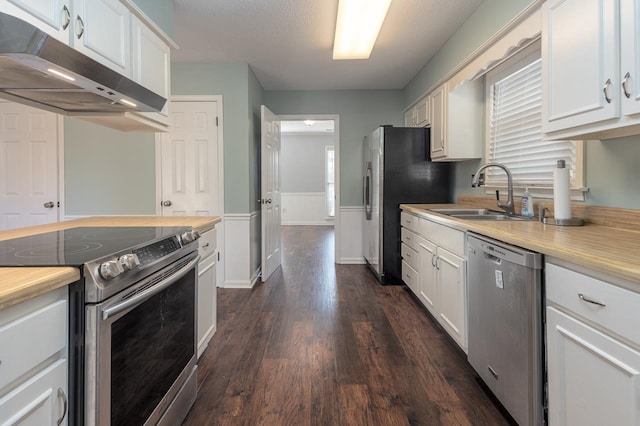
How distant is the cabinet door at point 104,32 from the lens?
160 cm

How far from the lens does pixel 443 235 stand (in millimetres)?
2451

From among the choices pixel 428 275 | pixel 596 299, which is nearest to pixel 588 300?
pixel 596 299

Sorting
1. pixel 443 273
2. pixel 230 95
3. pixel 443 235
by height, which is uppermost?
pixel 230 95

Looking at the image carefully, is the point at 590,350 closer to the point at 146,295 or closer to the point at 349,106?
the point at 146,295

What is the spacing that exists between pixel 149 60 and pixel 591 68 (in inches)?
93.2

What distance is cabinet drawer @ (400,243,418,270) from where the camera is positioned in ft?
10.6

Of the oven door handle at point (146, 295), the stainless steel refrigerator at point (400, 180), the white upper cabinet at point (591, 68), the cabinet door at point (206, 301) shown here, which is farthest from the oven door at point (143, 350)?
the stainless steel refrigerator at point (400, 180)

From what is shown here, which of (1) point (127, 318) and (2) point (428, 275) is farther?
(2) point (428, 275)

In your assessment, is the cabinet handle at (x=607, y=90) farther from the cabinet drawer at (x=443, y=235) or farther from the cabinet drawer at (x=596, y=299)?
the cabinet drawer at (x=443, y=235)

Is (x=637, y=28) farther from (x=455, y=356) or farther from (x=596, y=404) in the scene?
(x=455, y=356)

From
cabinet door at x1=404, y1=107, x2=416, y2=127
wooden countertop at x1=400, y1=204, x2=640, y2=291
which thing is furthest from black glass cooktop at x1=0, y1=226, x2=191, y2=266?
cabinet door at x1=404, y1=107, x2=416, y2=127

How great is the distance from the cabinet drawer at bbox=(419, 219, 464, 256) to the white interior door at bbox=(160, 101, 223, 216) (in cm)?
226

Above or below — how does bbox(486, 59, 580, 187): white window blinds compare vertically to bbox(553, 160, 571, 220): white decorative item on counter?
above

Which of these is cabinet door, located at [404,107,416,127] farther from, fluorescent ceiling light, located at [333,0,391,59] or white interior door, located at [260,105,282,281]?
white interior door, located at [260,105,282,281]
